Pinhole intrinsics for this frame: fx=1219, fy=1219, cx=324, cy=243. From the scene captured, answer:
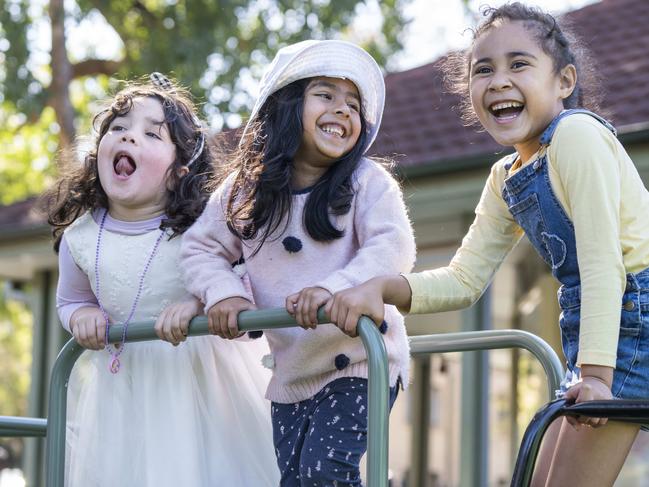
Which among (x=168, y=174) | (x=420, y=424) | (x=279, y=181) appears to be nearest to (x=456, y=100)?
(x=420, y=424)

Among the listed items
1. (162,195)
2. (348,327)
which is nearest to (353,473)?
(348,327)

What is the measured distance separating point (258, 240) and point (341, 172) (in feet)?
0.88

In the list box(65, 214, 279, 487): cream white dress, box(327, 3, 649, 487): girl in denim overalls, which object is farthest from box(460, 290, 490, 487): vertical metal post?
box(327, 3, 649, 487): girl in denim overalls

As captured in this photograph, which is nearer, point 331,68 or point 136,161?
point 331,68

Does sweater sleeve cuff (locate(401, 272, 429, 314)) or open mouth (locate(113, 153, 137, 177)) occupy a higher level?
open mouth (locate(113, 153, 137, 177))

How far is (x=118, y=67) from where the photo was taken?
46.1 feet

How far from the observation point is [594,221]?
7.91ft

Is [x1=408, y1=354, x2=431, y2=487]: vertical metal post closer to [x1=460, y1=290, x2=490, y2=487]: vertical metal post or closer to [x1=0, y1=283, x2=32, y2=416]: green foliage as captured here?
[x1=460, y1=290, x2=490, y2=487]: vertical metal post

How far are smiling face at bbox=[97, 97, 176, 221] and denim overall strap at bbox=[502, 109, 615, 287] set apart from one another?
3.70ft

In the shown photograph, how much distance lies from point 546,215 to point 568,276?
14cm

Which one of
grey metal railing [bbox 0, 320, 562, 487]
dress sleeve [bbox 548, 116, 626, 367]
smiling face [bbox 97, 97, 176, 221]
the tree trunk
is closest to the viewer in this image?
dress sleeve [bbox 548, 116, 626, 367]

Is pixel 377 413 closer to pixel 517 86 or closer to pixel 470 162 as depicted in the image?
pixel 517 86

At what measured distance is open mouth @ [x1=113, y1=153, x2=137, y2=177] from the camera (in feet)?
11.1

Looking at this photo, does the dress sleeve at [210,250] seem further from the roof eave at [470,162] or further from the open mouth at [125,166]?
the roof eave at [470,162]
